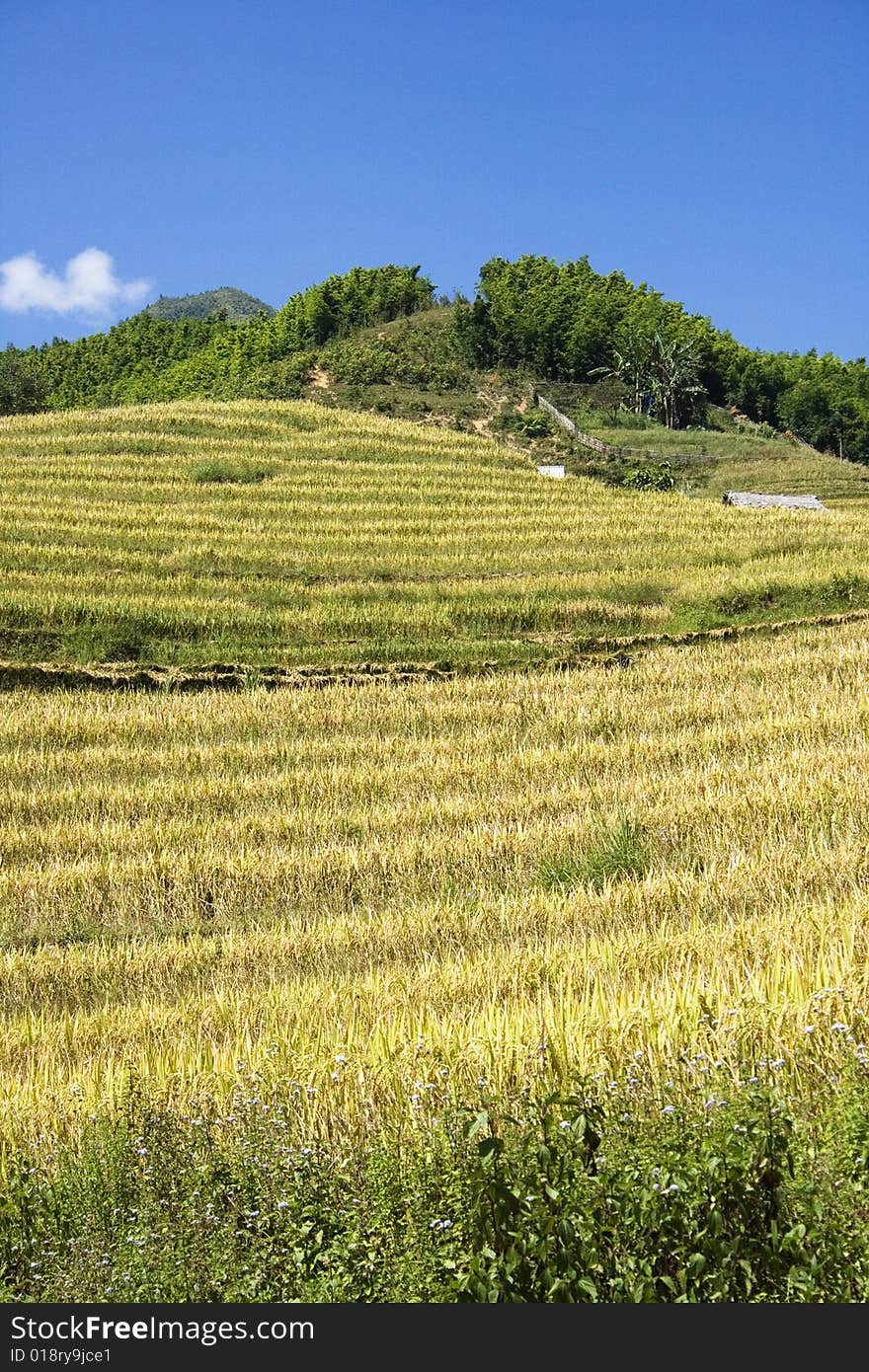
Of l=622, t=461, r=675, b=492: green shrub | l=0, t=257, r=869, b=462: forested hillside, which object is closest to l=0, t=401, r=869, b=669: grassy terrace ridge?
l=622, t=461, r=675, b=492: green shrub

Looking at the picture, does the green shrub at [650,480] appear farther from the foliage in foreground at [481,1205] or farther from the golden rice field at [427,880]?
the foliage in foreground at [481,1205]

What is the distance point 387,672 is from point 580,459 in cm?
5263

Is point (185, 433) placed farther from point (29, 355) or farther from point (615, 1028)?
point (29, 355)

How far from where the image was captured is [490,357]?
318 feet

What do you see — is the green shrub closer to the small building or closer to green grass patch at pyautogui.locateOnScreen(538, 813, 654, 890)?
the small building

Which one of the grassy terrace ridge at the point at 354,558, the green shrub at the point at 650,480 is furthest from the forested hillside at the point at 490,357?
the grassy terrace ridge at the point at 354,558

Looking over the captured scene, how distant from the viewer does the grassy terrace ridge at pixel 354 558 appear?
2253cm

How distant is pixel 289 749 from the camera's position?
595 inches

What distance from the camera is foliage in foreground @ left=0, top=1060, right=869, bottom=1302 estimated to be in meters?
3.73

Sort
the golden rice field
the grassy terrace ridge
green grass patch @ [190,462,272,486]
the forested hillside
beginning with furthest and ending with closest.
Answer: the forested hillside → green grass patch @ [190,462,272,486] → the grassy terrace ridge → the golden rice field

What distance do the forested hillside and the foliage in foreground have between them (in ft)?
265

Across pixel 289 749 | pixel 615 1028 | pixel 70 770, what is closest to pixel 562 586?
pixel 289 749

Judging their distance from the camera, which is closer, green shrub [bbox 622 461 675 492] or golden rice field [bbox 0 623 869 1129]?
golden rice field [bbox 0 623 869 1129]

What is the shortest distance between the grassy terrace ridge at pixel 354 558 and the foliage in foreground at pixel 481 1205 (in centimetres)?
1728
